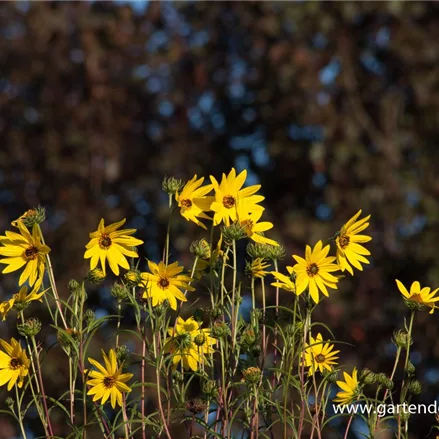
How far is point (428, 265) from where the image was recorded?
4.31 m

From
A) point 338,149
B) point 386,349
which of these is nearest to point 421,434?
point 386,349

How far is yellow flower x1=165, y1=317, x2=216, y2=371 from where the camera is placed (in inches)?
57.8

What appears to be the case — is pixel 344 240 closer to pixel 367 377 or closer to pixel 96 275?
pixel 367 377

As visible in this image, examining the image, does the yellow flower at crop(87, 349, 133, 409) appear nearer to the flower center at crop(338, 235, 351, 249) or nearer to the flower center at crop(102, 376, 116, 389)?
the flower center at crop(102, 376, 116, 389)

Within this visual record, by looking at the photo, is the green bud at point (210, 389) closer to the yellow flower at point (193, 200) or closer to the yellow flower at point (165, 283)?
the yellow flower at point (165, 283)

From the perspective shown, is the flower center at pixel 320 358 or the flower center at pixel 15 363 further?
the flower center at pixel 320 358

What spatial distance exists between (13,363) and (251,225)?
40 cm

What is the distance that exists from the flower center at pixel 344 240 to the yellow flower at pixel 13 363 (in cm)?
49

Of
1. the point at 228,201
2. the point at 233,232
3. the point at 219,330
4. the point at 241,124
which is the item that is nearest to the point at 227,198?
the point at 228,201

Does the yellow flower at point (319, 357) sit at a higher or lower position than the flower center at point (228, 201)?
lower

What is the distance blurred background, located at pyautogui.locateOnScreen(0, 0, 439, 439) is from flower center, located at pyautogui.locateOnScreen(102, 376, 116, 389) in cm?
296

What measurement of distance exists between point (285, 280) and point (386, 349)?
3.08 meters

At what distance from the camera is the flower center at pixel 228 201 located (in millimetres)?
1543

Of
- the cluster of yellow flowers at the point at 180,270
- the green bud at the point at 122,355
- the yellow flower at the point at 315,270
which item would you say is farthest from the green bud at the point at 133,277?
the yellow flower at the point at 315,270
